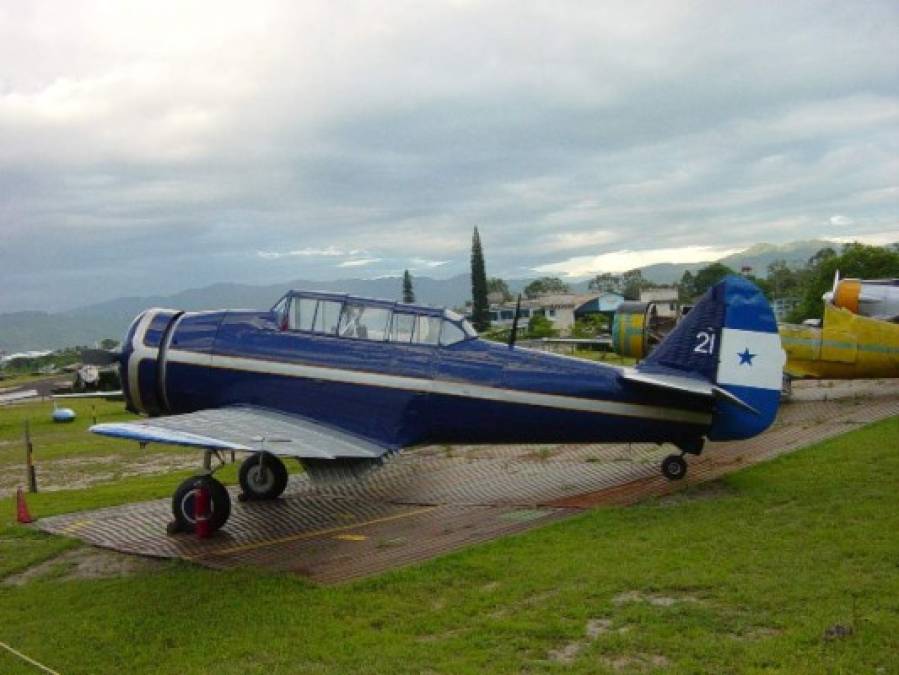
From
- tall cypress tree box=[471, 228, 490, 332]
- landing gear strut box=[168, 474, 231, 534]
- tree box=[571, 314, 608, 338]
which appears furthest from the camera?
tall cypress tree box=[471, 228, 490, 332]

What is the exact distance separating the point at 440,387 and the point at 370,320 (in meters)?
1.26

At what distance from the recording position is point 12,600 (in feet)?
22.0

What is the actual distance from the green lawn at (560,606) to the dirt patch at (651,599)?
0.02 m

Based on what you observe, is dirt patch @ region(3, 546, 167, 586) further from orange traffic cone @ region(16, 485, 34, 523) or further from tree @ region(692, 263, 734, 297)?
tree @ region(692, 263, 734, 297)

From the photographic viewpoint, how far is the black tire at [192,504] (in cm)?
857

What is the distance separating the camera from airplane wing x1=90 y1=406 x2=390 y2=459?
7.23 m

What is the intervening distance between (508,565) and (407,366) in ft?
11.1

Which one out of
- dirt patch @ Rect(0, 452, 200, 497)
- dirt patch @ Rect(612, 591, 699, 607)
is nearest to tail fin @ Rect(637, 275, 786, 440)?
dirt patch @ Rect(612, 591, 699, 607)

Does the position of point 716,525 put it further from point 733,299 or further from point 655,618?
point 733,299

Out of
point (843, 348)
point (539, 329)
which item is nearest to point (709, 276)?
point (539, 329)

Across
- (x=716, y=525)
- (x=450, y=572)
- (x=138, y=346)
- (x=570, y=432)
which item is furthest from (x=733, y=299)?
(x=138, y=346)

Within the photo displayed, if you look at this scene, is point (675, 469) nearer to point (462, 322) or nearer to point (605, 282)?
point (462, 322)

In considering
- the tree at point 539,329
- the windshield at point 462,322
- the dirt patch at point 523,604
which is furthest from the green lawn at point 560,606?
the tree at point 539,329

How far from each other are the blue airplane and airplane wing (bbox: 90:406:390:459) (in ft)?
0.11
